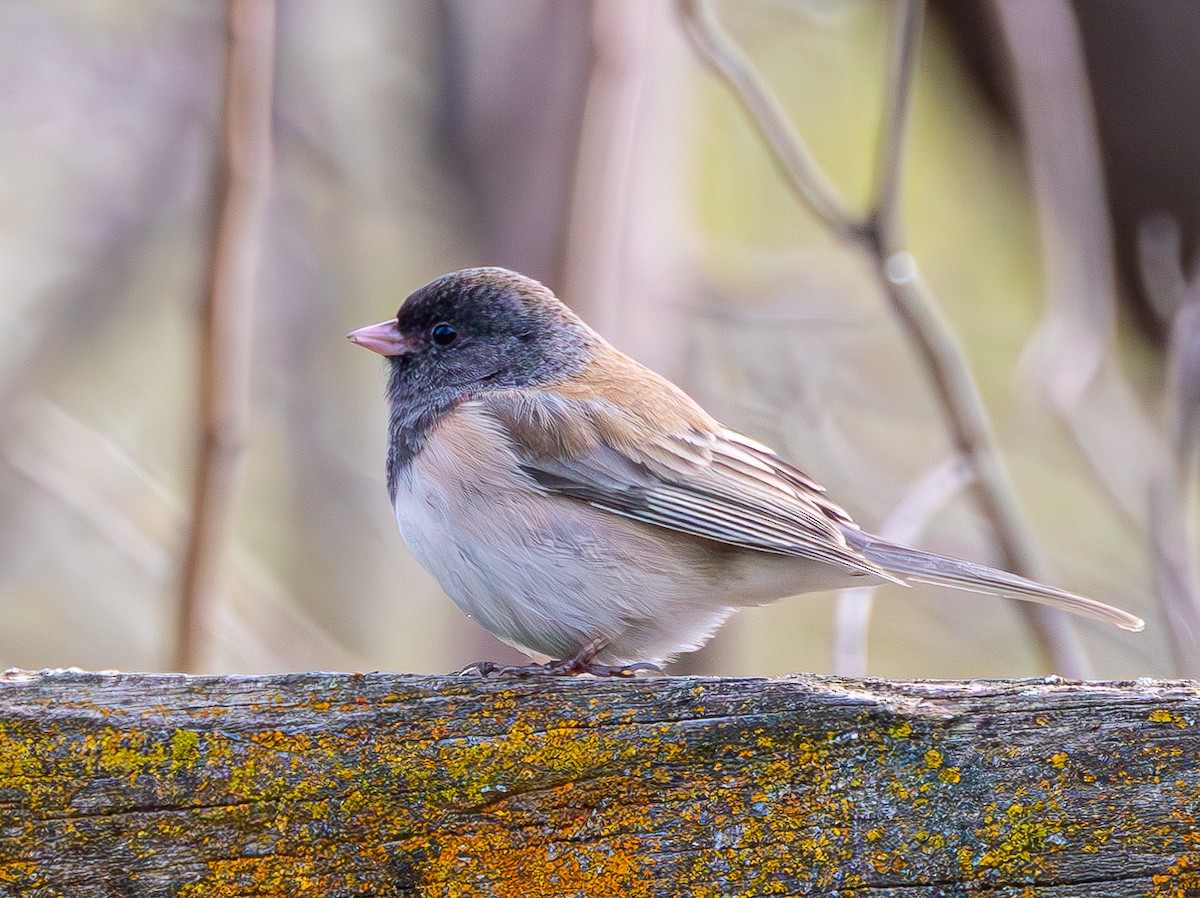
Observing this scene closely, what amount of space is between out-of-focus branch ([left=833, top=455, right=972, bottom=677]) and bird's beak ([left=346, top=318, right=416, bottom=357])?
1140 mm

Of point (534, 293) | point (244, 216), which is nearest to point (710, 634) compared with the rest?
point (534, 293)

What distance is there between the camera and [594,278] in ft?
12.2

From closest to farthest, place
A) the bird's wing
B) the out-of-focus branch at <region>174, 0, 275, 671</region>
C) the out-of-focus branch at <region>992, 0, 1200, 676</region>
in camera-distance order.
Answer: the bird's wing → the out-of-focus branch at <region>174, 0, 275, 671</region> → the out-of-focus branch at <region>992, 0, 1200, 676</region>

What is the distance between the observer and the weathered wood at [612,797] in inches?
48.2

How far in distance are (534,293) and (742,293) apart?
1.84 metres

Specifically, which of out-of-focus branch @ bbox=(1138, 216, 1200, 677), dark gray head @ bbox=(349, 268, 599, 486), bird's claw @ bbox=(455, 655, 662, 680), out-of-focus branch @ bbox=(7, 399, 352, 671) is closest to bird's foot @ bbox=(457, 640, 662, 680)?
bird's claw @ bbox=(455, 655, 662, 680)

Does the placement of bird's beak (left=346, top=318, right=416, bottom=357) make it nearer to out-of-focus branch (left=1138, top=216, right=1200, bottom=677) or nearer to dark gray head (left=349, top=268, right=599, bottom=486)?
dark gray head (left=349, top=268, right=599, bottom=486)

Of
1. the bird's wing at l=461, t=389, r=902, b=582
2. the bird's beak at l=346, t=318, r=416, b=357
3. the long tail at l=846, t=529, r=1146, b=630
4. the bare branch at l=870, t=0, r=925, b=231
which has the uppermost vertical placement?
the bare branch at l=870, t=0, r=925, b=231

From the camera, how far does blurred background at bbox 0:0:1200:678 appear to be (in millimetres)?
3740

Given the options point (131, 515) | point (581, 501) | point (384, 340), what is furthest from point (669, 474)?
point (131, 515)

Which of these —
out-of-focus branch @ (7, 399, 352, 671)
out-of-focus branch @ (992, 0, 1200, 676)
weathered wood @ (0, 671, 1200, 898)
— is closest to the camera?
weathered wood @ (0, 671, 1200, 898)

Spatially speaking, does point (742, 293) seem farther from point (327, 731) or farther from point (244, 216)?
point (327, 731)

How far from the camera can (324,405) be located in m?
5.16

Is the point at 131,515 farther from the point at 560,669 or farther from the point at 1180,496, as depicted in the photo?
the point at 1180,496
